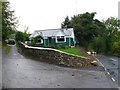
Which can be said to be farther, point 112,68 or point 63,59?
point 112,68

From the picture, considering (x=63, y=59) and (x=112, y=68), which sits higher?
(x=63, y=59)

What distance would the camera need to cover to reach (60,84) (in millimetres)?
9812

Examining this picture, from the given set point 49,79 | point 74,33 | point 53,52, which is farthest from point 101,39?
point 49,79

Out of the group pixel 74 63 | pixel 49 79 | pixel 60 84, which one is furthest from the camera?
pixel 74 63

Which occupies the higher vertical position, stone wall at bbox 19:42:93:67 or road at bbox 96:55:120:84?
stone wall at bbox 19:42:93:67

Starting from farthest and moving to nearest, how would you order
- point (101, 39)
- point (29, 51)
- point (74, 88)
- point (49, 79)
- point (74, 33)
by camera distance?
1. point (74, 33)
2. point (101, 39)
3. point (29, 51)
4. point (49, 79)
5. point (74, 88)

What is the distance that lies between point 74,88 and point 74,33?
179 feet

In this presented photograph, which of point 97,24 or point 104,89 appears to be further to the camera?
point 97,24

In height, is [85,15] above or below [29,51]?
above

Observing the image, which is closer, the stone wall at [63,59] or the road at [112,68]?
the road at [112,68]

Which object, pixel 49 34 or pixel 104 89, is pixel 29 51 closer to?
pixel 104 89

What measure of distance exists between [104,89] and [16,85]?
10.6ft

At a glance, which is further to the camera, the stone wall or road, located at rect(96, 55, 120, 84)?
the stone wall

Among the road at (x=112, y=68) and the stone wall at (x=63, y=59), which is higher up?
the stone wall at (x=63, y=59)
